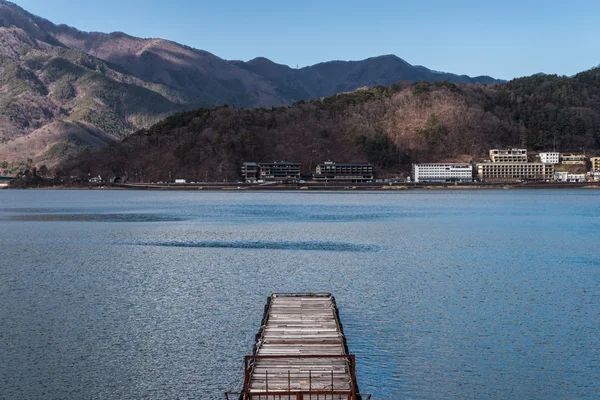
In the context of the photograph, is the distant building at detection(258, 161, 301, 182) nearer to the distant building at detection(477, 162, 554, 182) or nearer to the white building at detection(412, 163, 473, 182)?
the white building at detection(412, 163, 473, 182)

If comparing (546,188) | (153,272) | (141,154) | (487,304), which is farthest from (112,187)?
(487,304)

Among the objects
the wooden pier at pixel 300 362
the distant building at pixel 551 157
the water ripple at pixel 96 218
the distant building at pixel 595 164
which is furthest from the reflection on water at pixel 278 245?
the distant building at pixel 595 164

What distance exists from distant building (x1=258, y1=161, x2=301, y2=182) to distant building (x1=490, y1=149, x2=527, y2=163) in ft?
175

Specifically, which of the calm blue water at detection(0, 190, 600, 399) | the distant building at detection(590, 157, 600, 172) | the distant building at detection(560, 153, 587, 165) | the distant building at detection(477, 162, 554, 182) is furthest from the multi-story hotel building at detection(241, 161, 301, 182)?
the calm blue water at detection(0, 190, 600, 399)

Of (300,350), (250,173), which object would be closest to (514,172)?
(250,173)

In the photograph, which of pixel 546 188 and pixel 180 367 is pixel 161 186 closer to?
pixel 546 188

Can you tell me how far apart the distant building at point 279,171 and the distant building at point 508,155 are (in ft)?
175

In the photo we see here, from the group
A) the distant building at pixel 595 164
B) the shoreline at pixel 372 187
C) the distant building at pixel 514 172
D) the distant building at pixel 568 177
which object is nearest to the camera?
the shoreline at pixel 372 187

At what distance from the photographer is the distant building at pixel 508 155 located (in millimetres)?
185625

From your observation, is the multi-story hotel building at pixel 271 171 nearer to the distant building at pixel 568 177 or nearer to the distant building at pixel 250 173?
the distant building at pixel 250 173

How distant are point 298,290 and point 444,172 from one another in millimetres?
156087

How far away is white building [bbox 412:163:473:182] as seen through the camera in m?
183

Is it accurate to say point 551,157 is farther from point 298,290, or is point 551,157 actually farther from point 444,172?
point 298,290

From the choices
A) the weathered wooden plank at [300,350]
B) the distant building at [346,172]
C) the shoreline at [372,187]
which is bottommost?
the shoreline at [372,187]
